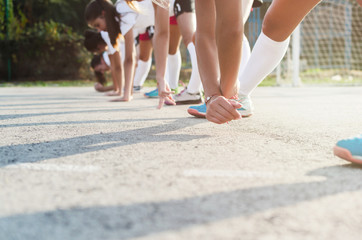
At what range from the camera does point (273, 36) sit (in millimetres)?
1927

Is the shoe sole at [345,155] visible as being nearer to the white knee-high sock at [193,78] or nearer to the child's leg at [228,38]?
the child's leg at [228,38]

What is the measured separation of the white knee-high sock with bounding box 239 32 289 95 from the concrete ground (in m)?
0.45

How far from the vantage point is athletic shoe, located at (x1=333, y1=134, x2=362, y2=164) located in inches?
43.7

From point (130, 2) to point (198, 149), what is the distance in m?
1.40

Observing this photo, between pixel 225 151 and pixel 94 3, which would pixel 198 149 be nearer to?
pixel 225 151

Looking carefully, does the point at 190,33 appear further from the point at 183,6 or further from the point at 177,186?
the point at 177,186

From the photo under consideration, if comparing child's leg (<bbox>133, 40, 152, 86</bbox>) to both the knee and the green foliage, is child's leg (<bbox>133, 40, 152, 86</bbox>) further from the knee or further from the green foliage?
the green foliage

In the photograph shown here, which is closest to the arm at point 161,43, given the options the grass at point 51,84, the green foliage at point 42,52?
the grass at point 51,84

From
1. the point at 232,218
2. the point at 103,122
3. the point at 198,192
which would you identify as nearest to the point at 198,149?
the point at 198,192

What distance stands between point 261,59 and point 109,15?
7.02 ft

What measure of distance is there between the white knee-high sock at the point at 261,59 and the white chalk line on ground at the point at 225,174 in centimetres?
109

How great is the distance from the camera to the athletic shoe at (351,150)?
1110 mm

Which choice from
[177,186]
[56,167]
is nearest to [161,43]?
[56,167]

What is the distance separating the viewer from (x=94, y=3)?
4.07 m
